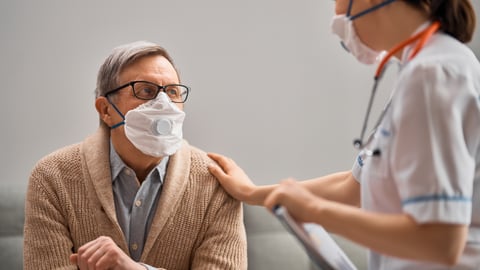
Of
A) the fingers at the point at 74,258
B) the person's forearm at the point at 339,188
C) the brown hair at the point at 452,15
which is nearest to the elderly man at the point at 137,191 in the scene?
the fingers at the point at 74,258

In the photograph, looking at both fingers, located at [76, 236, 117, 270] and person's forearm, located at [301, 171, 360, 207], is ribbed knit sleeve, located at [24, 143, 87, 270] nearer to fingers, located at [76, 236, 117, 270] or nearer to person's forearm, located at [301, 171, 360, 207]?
fingers, located at [76, 236, 117, 270]

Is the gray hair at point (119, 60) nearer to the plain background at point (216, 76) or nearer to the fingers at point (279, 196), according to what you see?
the plain background at point (216, 76)

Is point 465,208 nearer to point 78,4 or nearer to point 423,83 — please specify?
point 423,83

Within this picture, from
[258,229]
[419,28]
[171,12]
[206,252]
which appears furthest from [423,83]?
[171,12]

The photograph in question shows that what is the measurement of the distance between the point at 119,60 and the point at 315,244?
103cm

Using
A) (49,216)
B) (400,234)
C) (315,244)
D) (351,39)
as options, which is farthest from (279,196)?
(49,216)

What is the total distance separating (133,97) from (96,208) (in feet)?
1.27

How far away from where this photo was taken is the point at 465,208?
97 cm

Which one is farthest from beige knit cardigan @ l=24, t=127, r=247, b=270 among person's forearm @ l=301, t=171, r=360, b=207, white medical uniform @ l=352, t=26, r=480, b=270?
white medical uniform @ l=352, t=26, r=480, b=270

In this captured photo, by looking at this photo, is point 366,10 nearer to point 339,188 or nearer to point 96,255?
point 339,188

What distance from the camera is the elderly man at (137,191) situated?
5.82ft

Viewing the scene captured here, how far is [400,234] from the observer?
0.98 meters

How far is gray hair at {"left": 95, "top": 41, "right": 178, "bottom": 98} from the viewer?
1.86m

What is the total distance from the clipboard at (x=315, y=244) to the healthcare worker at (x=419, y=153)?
3 centimetres
